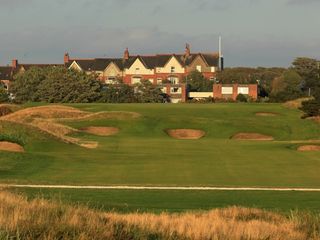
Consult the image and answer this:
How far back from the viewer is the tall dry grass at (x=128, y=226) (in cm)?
804

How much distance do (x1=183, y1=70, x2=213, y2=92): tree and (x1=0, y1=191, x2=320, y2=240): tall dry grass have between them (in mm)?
Answer: 110387

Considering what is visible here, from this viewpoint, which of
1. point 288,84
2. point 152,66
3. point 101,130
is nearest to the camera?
point 101,130

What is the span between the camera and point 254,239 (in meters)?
9.02

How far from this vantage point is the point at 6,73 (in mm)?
140625

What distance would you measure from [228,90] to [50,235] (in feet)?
345

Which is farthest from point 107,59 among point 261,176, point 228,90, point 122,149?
point 261,176

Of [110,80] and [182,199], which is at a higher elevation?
[182,199]

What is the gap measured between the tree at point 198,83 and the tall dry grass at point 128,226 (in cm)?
11039

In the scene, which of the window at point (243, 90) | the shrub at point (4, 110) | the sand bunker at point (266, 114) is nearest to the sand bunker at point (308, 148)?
the sand bunker at point (266, 114)

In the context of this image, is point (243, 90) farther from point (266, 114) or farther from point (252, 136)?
point (252, 136)

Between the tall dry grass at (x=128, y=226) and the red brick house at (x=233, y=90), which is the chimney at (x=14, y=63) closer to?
the red brick house at (x=233, y=90)

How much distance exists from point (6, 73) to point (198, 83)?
4263 cm

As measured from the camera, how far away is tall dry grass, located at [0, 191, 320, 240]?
26.4 feet

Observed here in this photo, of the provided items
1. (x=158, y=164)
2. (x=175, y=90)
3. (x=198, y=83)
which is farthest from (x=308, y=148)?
(x=198, y=83)
